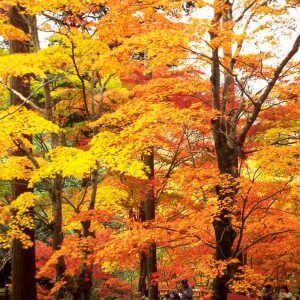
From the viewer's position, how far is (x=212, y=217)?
793 centimetres

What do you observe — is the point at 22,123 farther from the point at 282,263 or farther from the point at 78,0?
the point at 282,263

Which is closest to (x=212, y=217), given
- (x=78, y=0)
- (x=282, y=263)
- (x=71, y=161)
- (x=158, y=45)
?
(x=71, y=161)

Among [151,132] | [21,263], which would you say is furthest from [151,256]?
[151,132]

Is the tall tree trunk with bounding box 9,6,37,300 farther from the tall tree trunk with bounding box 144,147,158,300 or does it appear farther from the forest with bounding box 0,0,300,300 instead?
the tall tree trunk with bounding box 144,147,158,300

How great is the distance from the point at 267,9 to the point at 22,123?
5459mm

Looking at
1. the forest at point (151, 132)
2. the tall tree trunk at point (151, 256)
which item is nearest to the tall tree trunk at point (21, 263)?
the forest at point (151, 132)

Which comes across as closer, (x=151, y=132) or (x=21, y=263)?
(x=151, y=132)

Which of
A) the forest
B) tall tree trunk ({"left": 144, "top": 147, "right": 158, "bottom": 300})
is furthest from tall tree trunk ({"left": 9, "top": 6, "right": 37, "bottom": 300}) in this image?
tall tree trunk ({"left": 144, "top": 147, "right": 158, "bottom": 300})

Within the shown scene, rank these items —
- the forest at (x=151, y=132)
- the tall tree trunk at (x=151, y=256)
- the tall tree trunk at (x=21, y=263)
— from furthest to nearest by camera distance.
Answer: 1. the tall tree trunk at (x=151, y=256)
2. the tall tree trunk at (x=21, y=263)
3. the forest at (x=151, y=132)

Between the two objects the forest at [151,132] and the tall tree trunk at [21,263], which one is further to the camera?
the tall tree trunk at [21,263]

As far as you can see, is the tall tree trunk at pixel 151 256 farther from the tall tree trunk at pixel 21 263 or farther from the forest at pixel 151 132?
the tall tree trunk at pixel 21 263

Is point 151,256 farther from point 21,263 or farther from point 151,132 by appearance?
point 151,132

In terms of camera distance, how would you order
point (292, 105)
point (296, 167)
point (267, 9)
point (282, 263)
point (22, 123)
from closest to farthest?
point (267, 9)
point (22, 123)
point (296, 167)
point (292, 105)
point (282, 263)

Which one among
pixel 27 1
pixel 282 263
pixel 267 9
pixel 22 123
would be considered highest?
pixel 27 1
